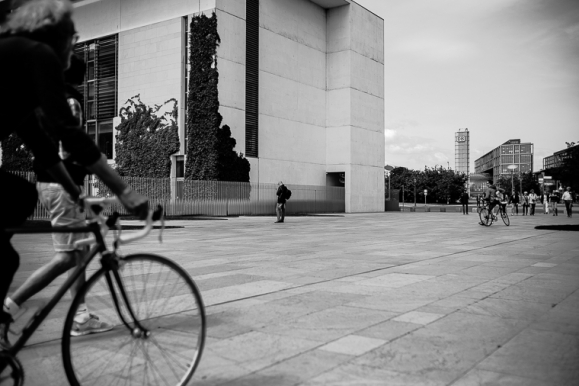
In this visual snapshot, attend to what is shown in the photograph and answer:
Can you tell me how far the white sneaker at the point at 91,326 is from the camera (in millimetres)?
3804

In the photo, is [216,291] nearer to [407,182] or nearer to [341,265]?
[341,265]

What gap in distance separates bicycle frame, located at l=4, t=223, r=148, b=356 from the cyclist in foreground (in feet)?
0.34

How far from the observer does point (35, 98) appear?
8.51 feet

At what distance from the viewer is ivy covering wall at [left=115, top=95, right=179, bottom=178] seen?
32.0 m

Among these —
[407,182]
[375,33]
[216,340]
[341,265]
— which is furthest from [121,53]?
[407,182]

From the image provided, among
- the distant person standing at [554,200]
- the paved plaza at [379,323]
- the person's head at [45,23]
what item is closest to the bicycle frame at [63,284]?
the paved plaza at [379,323]

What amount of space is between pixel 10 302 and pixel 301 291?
3426mm

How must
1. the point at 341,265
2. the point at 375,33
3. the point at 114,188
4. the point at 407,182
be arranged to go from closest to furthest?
1. the point at 114,188
2. the point at 341,265
3. the point at 375,33
4. the point at 407,182

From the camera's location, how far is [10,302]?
2791mm

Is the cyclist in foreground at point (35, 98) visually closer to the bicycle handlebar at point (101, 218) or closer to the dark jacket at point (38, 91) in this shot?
the dark jacket at point (38, 91)

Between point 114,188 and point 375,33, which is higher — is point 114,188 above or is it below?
below

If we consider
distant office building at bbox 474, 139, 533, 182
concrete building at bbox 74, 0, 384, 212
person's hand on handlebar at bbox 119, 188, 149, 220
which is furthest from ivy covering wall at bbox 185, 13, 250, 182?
distant office building at bbox 474, 139, 533, 182

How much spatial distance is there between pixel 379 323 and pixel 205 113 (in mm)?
27190

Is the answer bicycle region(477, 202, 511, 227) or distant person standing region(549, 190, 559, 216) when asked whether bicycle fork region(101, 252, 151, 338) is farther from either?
distant person standing region(549, 190, 559, 216)
